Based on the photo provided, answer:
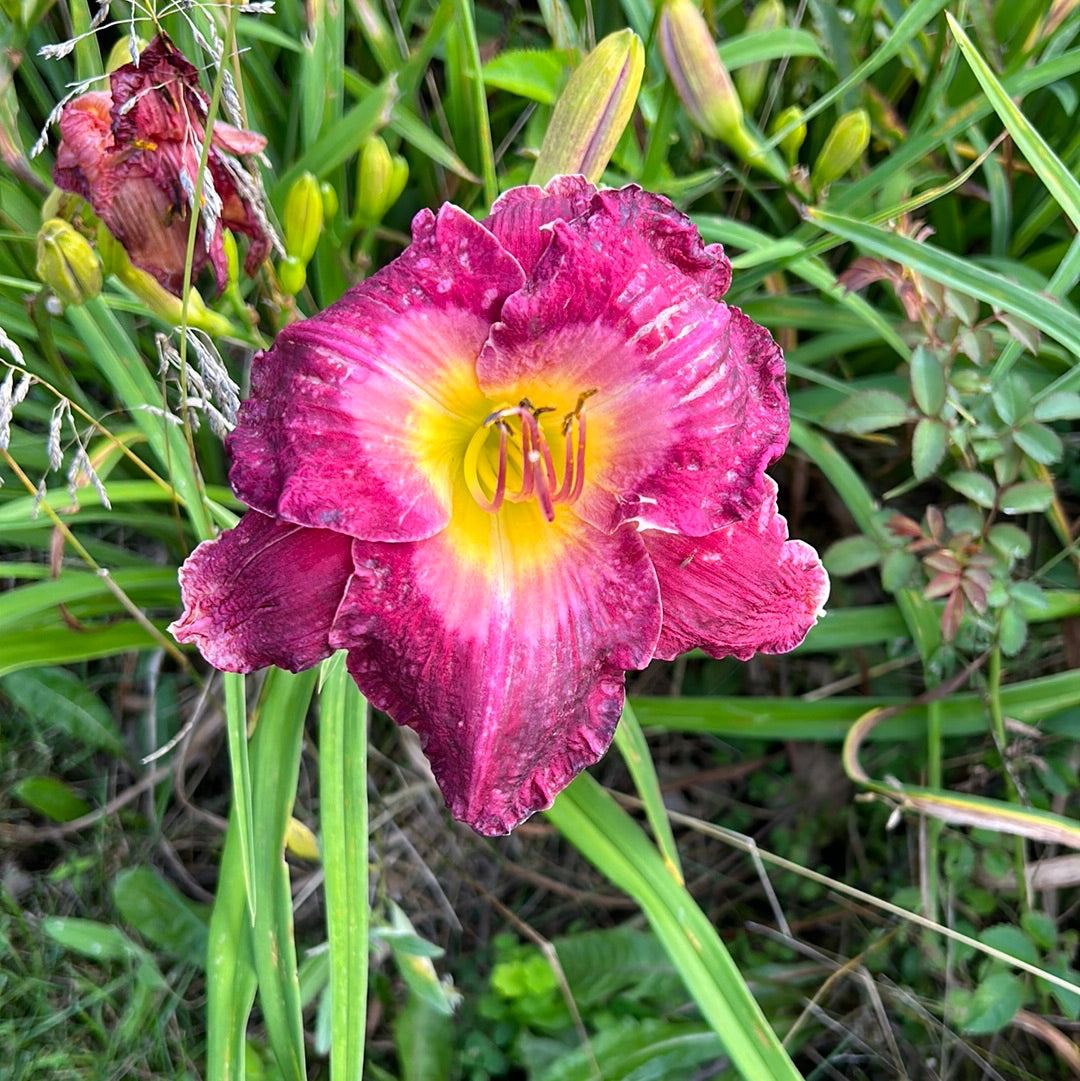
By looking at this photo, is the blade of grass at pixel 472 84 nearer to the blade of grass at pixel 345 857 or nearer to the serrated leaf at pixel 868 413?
the serrated leaf at pixel 868 413

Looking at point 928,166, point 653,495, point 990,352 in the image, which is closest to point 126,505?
point 653,495

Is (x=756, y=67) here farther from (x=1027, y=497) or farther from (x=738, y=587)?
(x=738, y=587)

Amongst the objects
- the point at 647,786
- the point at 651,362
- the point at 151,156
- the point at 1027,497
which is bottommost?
the point at 647,786

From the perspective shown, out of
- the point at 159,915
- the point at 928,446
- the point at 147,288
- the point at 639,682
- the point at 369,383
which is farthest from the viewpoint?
the point at 639,682

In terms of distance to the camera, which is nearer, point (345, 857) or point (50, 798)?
point (345, 857)

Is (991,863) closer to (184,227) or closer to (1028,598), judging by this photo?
(1028,598)

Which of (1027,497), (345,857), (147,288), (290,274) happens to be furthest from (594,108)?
(345,857)

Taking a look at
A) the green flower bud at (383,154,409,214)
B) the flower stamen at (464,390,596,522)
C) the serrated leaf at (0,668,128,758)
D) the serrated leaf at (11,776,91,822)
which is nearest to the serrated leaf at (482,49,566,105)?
the green flower bud at (383,154,409,214)

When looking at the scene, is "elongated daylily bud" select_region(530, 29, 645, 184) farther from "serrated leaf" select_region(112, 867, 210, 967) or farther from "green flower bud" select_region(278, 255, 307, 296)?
"serrated leaf" select_region(112, 867, 210, 967)
